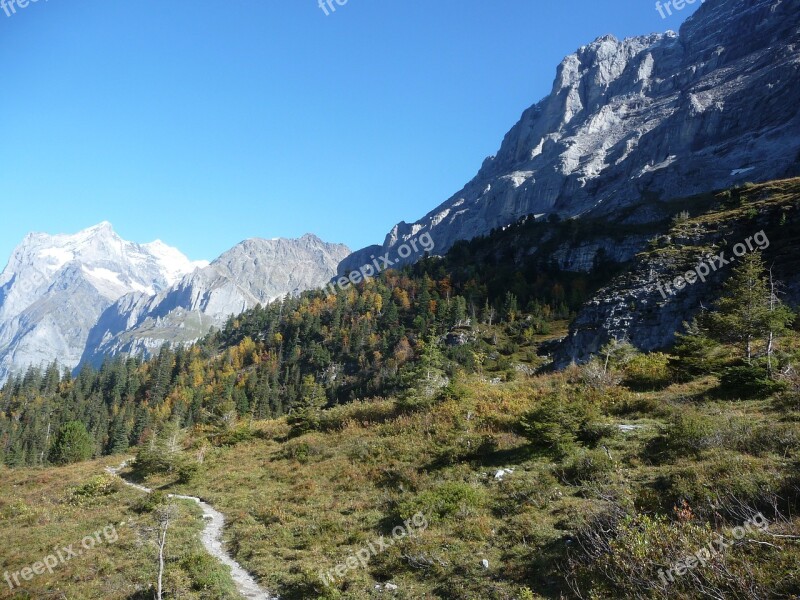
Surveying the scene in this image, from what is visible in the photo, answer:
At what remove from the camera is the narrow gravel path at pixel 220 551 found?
39.8ft

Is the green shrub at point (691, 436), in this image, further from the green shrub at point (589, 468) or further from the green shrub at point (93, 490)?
the green shrub at point (93, 490)

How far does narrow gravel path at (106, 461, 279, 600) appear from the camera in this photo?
1212cm

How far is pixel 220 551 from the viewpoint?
15.4m

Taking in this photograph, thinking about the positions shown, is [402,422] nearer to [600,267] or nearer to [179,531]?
[179,531]

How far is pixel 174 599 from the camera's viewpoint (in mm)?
11703

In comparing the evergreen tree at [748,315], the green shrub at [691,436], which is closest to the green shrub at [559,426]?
the green shrub at [691,436]

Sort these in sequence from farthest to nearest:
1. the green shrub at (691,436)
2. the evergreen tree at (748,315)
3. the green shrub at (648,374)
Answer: the green shrub at (648,374) < the evergreen tree at (748,315) < the green shrub at (691,436)

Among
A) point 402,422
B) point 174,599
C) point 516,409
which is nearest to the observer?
point 174,599

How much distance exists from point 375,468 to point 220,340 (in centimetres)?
18439

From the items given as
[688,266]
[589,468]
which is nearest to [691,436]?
[589,468]

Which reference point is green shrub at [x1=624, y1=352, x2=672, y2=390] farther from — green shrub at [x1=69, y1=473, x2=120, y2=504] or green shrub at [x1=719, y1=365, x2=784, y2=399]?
green shrub at [x1=69, y1=473, x2=120, y2=504]

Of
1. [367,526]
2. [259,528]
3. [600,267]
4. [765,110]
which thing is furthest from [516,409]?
[765,110]

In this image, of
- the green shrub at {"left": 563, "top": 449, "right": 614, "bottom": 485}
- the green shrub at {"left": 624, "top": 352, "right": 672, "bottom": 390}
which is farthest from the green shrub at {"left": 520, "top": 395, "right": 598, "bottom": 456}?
the green shrub at {"left": 624, "top": 352, "right": 672, "bottom": 390}

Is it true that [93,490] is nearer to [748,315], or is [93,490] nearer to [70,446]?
[748,315]
